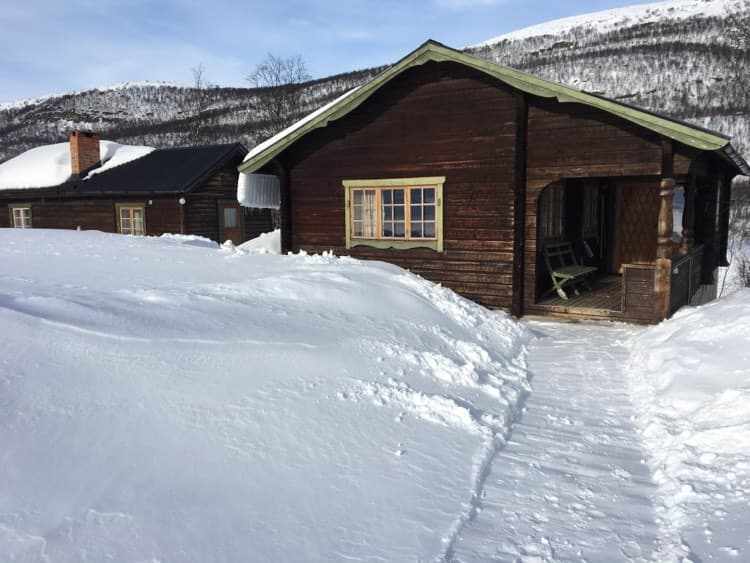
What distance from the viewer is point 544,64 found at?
8281 cm

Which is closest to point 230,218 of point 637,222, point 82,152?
point 82,152

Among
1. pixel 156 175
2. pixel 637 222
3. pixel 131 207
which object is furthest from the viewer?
pixel 156 175

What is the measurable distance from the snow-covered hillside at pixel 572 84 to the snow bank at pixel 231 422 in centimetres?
4939

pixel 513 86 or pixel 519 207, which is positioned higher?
pixel 513 86

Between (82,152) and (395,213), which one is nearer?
(395,213)

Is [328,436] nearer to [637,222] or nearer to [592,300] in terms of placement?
[592,300]

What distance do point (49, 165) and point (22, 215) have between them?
2.44 meters

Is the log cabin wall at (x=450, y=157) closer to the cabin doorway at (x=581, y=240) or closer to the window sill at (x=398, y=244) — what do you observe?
the window sill at (x=398, y=244)

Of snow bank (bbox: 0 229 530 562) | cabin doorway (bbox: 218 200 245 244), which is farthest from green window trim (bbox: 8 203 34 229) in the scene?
snow bank (bbox: 0 229 530 562)

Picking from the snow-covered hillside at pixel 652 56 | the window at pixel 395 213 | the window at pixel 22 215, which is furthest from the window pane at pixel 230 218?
the snow-covered hillside at pixel 652 56

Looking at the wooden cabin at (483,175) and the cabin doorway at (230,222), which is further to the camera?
the cabin doorway at (230,222)

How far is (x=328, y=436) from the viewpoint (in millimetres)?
3863

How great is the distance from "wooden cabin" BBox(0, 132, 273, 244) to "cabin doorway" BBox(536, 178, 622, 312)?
1344 centimetres

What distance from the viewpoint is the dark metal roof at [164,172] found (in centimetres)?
2062
